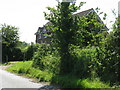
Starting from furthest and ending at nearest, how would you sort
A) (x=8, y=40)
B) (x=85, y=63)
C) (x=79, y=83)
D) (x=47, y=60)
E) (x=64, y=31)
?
(x=8, y=40) → (x=47, y=60) → (x=64, y=31) → (x=85, y=63) → (x=79, y=83)

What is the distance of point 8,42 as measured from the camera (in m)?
36.1

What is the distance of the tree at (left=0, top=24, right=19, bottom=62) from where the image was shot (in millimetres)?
34237

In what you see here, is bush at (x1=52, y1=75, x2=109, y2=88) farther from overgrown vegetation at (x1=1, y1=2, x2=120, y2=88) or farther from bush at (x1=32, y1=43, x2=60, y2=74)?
bush at (x1=32, y1=43, x2=60, y2=74)

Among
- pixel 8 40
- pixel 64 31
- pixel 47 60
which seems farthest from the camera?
pixel 8 40

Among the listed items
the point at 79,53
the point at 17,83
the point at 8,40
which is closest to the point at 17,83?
the point at 17,83

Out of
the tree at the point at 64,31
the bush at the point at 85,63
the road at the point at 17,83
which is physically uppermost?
the tree at the point at 64,31

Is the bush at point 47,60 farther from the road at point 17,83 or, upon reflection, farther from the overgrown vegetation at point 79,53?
the road at point 17,83

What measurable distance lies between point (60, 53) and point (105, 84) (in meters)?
4.42

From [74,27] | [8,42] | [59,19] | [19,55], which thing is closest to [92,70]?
[74,27]

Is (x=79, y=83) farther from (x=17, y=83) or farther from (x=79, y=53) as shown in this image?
(x=17, y=83)

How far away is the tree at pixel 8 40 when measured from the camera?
112ft

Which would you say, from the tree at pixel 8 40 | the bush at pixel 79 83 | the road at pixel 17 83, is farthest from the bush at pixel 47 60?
the tree at pixel 8 40

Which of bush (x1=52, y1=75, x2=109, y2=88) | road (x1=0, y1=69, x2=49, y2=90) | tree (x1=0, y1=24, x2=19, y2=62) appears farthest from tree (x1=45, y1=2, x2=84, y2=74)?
tree (x1=0, y1=24, x2=19, y2=62)

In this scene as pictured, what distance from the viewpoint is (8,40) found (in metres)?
36.6
